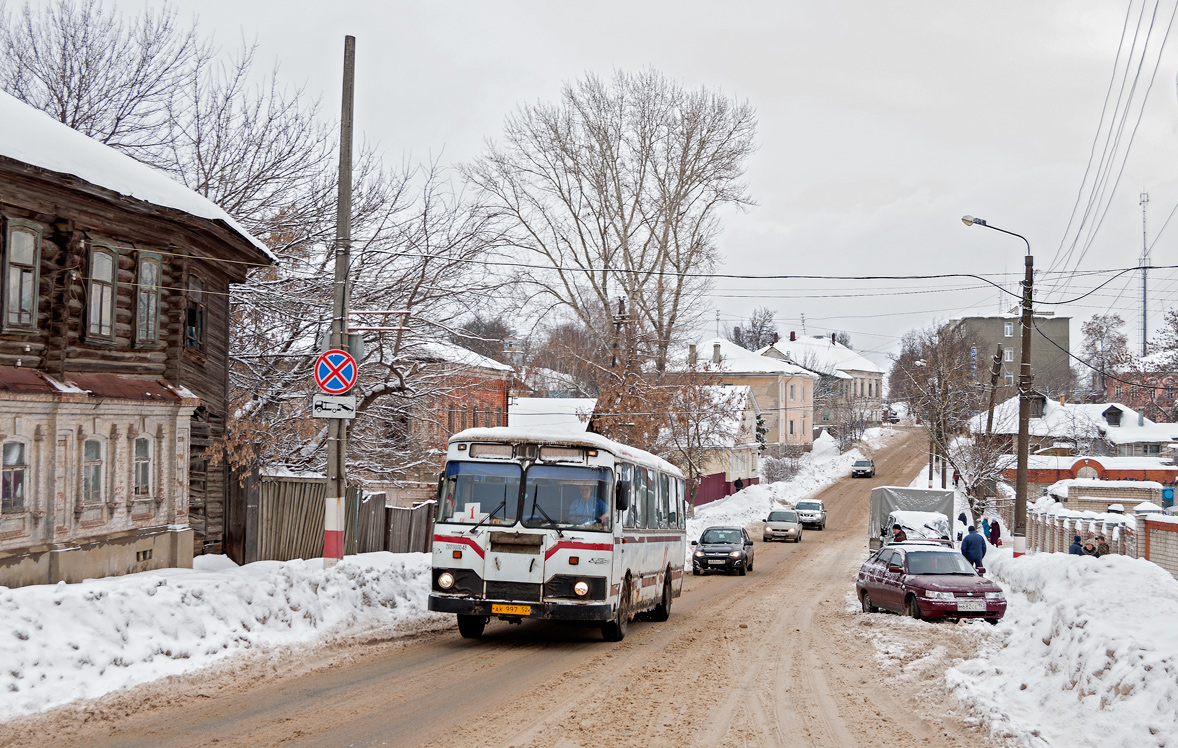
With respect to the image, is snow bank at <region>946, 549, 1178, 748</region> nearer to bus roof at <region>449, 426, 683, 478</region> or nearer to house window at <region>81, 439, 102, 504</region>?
bus roof at <region>449, 426, 683, 478</region>

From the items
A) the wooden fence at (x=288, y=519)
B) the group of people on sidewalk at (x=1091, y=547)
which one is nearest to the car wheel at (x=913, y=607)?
the wooden fence at (x=288, y=519)

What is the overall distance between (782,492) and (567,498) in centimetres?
5965

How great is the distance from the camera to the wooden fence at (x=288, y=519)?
20797 millimetres

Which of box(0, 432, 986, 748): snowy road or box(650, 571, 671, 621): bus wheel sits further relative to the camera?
box(650, 571, 671, 621): bus wheel

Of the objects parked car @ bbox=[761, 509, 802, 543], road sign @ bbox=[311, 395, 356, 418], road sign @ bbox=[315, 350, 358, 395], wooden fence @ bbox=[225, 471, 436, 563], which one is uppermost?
road sign @ bbox=[315, 350, 358, 395]

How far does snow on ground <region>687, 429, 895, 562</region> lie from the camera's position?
2266 inches

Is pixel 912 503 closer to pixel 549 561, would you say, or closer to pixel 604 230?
pixel 604 230

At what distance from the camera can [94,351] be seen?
16469 mm

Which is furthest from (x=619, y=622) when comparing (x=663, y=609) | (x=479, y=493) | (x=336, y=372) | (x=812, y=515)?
(x=812, y=515)

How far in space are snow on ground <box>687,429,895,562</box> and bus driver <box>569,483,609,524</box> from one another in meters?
26.3

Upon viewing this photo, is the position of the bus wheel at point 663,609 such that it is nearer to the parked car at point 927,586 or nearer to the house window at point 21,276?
the parked car at point 927,586

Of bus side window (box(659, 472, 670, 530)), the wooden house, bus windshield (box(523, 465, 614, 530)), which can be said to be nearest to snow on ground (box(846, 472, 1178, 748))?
bus windshield (box(523, 465, 614, 530))

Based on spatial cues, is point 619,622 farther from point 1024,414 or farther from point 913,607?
point 1024,414

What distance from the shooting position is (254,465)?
21.7 metres
